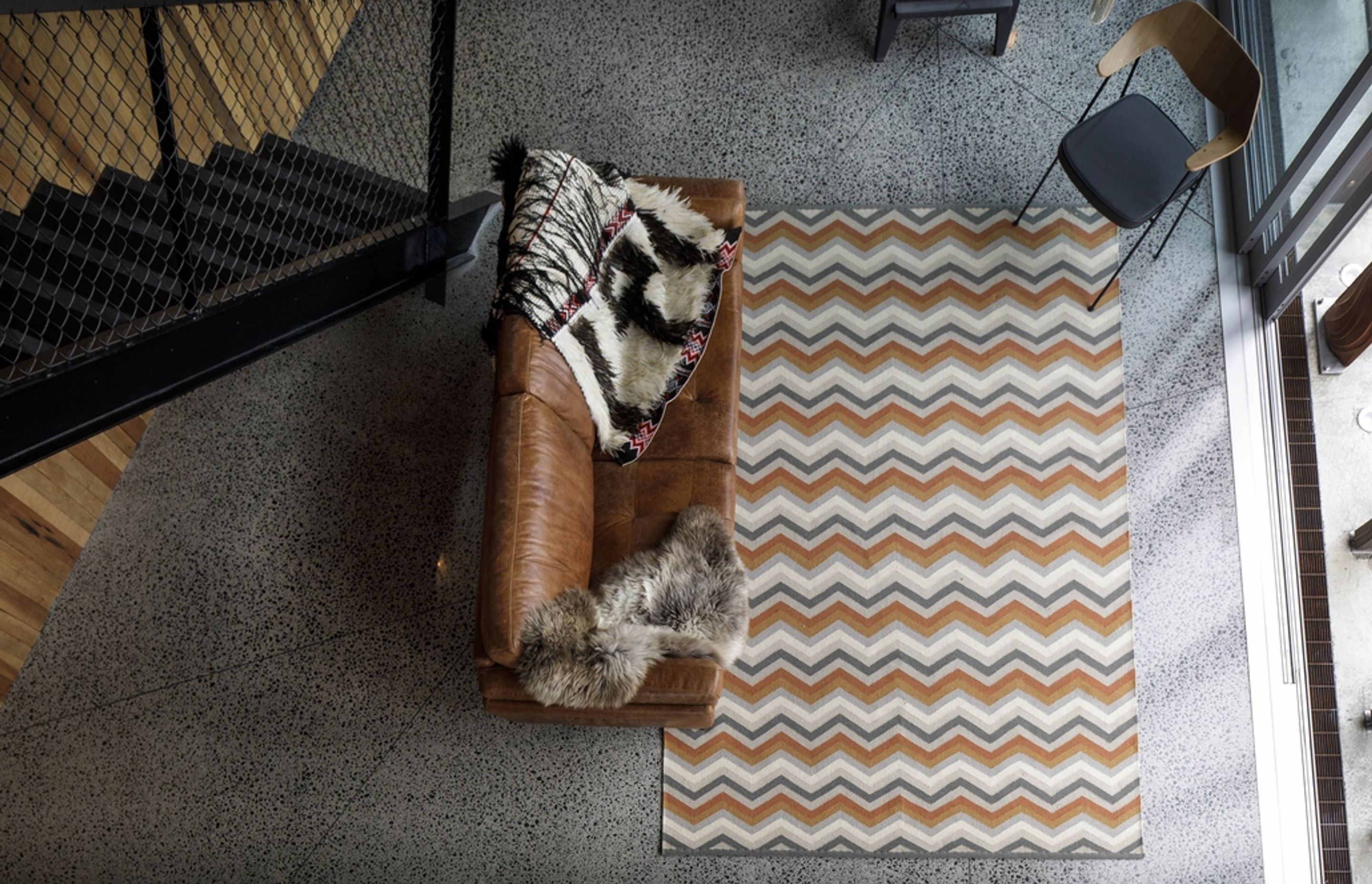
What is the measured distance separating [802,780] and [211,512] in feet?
7.75

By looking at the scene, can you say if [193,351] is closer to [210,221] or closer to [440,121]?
[210,221]

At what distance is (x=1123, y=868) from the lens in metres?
3.42

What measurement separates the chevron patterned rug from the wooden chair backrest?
2.20ft

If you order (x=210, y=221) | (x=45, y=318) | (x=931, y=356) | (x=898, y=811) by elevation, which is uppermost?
(x=210, y=221)

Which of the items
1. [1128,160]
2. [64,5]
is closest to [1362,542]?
[1128,160]

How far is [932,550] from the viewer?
12.1 ft

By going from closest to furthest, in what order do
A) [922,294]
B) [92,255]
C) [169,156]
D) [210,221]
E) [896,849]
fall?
[169,156] < [92,255] < [210,221] < [896,849] < [922,294]

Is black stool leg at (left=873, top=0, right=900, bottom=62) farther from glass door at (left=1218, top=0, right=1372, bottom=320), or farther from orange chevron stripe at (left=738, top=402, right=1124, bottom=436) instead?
orange chevron stripe at (left=738, top=402, right=1124, bottom=436)

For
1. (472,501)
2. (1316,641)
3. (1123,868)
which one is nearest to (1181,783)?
(1123,868)

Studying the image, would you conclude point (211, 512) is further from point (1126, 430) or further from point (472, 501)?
point (1126, 430)

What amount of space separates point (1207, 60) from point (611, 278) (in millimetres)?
2082

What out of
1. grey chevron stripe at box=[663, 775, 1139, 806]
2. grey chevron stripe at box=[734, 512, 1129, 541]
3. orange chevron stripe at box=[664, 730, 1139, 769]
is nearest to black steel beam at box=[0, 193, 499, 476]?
grey chevron stripe at box=[734, 512, 1129, 541]

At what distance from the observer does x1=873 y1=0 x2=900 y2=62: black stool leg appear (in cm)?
406

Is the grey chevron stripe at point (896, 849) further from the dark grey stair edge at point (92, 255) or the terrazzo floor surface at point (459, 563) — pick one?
the dark grey stair edge at point (92, 255)
